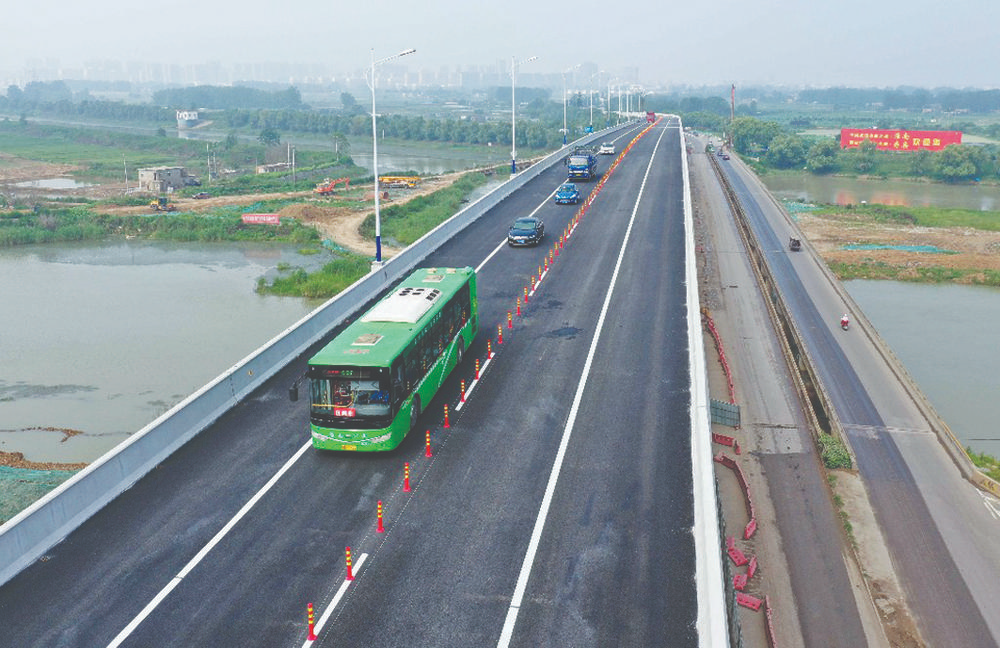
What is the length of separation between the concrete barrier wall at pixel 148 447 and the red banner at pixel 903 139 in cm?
14747

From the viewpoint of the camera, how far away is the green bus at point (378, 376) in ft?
61.2

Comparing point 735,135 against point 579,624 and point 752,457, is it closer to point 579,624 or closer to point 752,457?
point 752,457

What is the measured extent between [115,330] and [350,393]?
31082 millimetres

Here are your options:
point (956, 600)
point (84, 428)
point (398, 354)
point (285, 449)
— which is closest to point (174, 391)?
point (84, 428)

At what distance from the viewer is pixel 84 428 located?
30688mm

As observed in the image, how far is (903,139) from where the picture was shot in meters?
150

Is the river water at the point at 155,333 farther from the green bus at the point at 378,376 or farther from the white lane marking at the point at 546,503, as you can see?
the white lane marking at the point at 546,503

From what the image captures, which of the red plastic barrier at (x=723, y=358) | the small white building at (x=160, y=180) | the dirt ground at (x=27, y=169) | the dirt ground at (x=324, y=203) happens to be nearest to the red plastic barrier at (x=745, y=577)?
the red plastic barrier at (x=723, y=358)

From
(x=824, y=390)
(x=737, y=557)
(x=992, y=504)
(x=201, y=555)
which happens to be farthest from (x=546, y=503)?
(x=824, y=390)

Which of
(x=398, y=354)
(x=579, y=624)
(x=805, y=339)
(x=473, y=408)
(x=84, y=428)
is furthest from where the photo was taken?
(x=805, y=339)

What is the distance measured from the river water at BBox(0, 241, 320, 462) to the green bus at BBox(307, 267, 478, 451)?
1411 centimetres

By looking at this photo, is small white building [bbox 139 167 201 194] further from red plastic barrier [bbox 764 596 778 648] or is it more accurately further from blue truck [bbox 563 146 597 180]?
red plastic barrier [bbox 764 596 778 648]

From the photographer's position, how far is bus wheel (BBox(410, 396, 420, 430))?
799 inches

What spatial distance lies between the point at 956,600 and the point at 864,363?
834 inches
